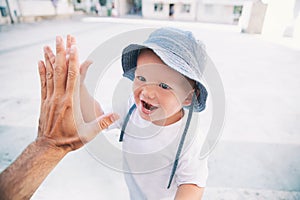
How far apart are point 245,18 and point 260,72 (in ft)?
17.4

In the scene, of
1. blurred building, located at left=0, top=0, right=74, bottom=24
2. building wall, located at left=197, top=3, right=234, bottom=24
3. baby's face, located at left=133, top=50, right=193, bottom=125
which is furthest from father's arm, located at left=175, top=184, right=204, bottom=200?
building wall, located at left=197, top=3, right=234, bottom=24

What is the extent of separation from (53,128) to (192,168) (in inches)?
17.4

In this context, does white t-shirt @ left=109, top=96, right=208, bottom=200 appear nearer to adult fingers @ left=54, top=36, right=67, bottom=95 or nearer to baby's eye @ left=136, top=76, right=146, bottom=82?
baby's eye @ left=136, top=76, right=146, bottom=82

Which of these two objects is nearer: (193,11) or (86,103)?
(86,103)

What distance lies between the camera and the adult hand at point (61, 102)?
1.98 feet

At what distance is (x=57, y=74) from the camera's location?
606 millimetres

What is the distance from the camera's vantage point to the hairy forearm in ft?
2.00

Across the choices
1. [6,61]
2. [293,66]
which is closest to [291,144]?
[293,66]

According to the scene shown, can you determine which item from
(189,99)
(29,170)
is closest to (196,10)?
(189,99)

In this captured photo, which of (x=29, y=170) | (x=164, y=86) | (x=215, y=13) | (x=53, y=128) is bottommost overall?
(x=215, y=13)

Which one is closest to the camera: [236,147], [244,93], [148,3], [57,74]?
[57,74]

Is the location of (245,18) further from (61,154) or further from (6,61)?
(61,154)

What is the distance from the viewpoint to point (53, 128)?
629 mm

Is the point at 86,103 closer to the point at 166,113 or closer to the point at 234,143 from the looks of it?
the point at 166,113
